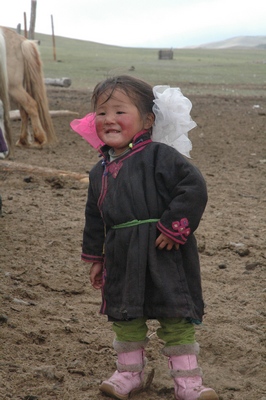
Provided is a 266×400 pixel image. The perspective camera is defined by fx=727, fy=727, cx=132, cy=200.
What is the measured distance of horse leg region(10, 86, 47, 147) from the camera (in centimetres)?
975

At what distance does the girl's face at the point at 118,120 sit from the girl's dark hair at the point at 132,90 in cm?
1

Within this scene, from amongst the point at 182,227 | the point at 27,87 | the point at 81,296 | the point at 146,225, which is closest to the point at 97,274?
the point at 146,225

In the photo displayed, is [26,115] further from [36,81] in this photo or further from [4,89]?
[4,89]

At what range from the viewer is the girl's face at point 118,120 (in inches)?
106

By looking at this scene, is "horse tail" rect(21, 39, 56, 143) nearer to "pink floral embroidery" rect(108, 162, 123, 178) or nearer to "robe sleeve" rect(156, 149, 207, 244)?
"pink floral embroidery" rect(108, 162, 123, 178)

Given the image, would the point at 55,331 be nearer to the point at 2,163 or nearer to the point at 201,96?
the point at 2,163

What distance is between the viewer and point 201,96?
573 inches

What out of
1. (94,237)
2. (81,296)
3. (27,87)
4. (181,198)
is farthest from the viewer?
(27,87)

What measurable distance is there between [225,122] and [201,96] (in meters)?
3.88

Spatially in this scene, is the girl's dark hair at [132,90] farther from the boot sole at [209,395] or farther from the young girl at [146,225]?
the boot sole at [209,395]

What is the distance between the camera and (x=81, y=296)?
3957 millimetres

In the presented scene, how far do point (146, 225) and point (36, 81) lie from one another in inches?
303

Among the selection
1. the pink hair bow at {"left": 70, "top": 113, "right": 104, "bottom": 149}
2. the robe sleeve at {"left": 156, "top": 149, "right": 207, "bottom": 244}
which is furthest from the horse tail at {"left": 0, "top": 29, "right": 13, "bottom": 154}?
the robe sleeve at {"left": 156, "top": 149, "right": 207, "bottom": 244}

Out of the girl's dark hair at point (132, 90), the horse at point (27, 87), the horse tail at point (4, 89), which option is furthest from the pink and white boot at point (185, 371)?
the horse at point (27, 87)
